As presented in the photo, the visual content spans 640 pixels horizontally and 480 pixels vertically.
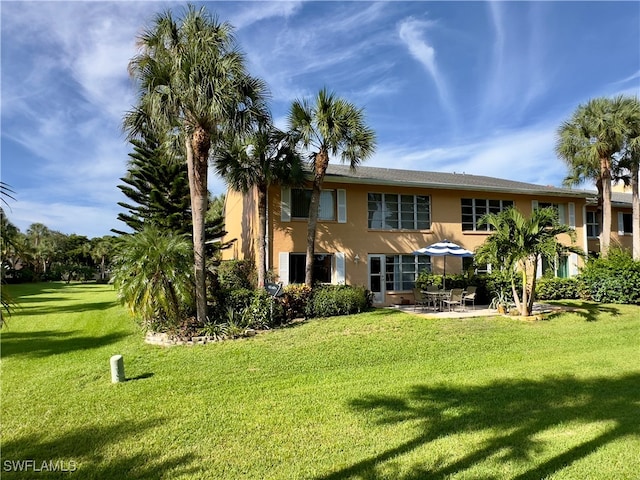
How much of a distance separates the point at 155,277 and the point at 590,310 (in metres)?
14.6

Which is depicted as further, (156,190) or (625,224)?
(625,224)

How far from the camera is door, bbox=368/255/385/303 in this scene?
17078mm

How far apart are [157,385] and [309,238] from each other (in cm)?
826

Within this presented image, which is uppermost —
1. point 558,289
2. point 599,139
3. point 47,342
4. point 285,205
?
point 599,139

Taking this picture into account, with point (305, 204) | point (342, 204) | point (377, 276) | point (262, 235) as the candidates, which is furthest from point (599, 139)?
point (262, 235)

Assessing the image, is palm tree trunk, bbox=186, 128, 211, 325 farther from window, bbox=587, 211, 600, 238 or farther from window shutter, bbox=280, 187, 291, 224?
window, bbox=587, 211, 600, 238

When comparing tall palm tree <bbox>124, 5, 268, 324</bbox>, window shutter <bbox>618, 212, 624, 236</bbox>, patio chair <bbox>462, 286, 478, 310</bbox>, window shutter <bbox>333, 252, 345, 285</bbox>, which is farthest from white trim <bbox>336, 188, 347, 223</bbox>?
window shutter <bbox>618, 212, 624, 236</bbox>

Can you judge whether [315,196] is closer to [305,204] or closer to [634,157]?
[305,204]

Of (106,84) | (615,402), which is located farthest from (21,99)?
(615,402)

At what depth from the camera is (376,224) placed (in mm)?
17406

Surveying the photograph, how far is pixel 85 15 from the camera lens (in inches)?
321

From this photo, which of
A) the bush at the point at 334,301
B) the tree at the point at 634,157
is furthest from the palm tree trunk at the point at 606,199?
the bush at the point at 334,301

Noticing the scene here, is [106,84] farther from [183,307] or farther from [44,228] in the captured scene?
[44,228]

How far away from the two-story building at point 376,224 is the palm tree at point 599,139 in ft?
5.19
